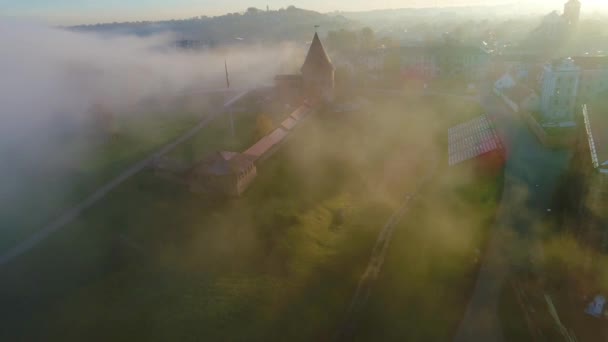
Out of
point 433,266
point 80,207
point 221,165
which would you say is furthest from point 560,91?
point 80,207

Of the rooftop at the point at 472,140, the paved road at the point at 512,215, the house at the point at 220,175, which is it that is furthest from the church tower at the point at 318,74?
the house at the point at 220,175

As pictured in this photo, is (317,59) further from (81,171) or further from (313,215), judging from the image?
(81,171)

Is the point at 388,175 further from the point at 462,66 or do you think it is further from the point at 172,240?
the point at 462,66

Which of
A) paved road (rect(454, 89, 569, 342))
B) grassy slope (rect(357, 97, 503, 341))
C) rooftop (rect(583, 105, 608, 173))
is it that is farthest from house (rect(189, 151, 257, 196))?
rooftop (rect(583, 105, 608, 173))

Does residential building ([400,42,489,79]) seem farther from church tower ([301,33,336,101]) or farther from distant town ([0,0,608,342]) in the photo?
church tower ([301,33,336,101])

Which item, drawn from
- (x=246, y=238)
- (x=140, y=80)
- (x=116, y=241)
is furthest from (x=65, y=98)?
(x=246, y=238)
